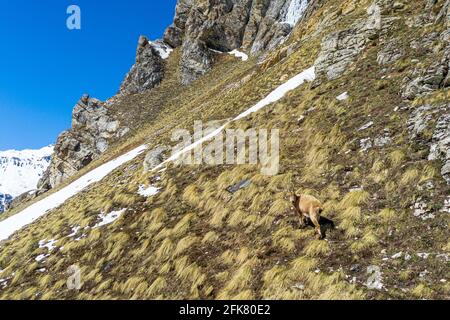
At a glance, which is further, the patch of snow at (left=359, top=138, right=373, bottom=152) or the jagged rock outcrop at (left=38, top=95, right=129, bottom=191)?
the jagged rock outcrop at (left=38, top=95, right=129, bottom=191)

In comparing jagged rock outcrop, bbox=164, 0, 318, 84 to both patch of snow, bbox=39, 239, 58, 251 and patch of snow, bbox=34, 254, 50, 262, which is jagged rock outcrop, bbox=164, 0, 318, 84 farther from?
patch of snow, bbox=34, 254, 50, 262

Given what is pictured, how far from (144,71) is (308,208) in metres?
75.6

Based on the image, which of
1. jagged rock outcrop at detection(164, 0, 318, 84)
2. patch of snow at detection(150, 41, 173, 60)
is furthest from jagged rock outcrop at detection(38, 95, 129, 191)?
patch of snow at detection(150, 41, 173, 60)

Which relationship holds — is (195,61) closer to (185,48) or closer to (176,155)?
(185,48)

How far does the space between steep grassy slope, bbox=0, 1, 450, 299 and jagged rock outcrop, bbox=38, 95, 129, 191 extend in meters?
51.3

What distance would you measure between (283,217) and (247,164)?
5137mm

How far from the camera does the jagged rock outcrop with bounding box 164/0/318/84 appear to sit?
75.6m

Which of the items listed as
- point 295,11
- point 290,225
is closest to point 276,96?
point 290,225

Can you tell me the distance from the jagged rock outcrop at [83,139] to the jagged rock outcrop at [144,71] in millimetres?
8254

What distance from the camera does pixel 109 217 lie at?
628 inches

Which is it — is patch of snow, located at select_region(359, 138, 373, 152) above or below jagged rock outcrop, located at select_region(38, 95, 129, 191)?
below

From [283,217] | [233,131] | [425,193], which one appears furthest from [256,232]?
[233,131]
